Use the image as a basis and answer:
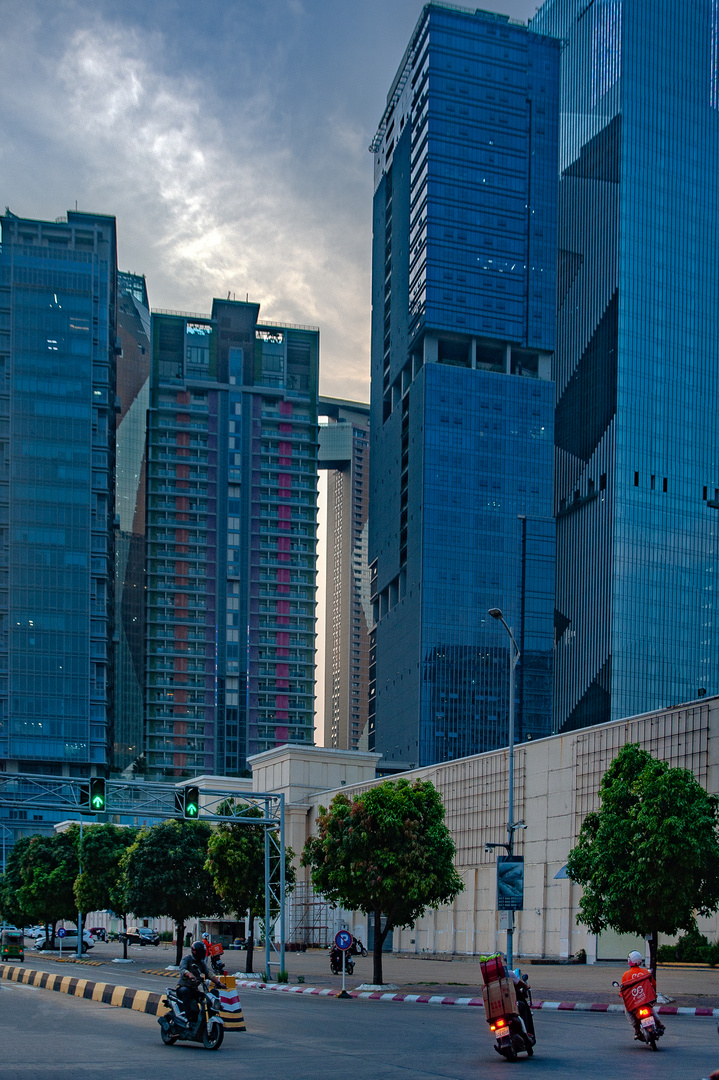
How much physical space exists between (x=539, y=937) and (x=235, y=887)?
2041cm

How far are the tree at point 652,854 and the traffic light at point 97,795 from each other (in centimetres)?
1870

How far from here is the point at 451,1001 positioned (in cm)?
3878

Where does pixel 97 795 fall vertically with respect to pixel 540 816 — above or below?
above

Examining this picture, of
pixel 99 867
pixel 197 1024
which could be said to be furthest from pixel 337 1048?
pixel 99 867

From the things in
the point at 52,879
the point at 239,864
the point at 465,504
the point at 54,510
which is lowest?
the point at 52,879

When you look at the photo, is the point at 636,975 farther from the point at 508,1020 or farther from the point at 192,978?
the point at 192,978

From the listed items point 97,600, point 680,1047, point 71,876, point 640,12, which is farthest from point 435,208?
point 680,1047

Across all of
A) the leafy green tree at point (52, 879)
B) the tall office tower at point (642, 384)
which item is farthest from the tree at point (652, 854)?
the tall office tower at point (642, 384)

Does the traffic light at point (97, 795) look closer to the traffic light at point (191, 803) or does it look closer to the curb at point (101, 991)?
the traffic light at point (191, 803)

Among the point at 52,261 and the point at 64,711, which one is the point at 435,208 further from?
the point at 64,711

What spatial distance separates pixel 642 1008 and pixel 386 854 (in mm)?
22087

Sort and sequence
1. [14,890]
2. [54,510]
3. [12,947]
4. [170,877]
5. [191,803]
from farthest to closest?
[54,510], [14,890], [12,947], [170,877], [191,803]

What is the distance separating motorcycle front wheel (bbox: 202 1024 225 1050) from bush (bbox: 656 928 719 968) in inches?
1357

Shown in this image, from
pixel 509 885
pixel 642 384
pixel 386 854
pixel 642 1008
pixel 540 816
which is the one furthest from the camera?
pixel 642 384
